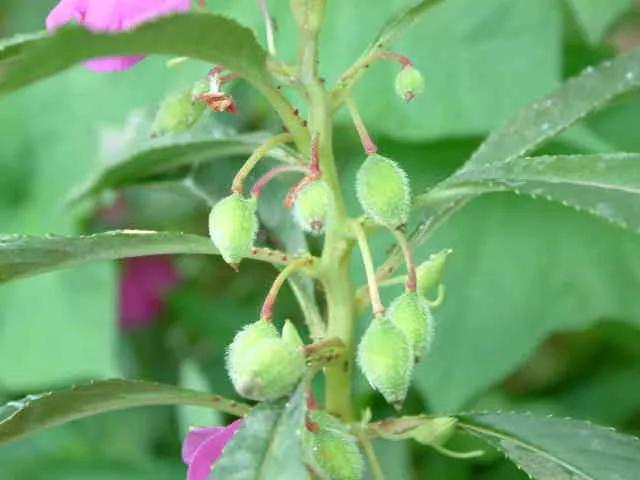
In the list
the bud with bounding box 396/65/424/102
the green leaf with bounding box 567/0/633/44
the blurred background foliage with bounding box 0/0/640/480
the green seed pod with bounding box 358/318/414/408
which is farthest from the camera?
the blurred background foliage with bounding box 0/0/640/480

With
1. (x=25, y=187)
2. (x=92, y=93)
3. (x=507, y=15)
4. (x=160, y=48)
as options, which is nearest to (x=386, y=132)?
(x=507, y=15)

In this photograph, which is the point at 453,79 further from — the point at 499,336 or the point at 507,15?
the point at 499,336

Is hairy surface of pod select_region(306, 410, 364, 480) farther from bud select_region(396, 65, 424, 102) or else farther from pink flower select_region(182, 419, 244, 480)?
bud select_region(396, 65, 424, 102)

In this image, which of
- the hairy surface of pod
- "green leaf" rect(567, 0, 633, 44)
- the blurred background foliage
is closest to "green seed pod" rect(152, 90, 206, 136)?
the hairy surface of pod

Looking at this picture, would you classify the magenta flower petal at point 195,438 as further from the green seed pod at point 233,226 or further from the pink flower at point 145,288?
the pink flower at point 145,288

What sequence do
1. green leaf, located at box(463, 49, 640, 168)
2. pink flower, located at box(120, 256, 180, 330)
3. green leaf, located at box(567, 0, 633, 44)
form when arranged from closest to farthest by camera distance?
green leaf, located at box(463, 49, 640, 168), green leaf, located at box(567, 0, 633, 44), pink flower, located at box(120, 256, 180, 330)

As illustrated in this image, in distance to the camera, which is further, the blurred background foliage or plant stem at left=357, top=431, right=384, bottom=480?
the blurred background foliage

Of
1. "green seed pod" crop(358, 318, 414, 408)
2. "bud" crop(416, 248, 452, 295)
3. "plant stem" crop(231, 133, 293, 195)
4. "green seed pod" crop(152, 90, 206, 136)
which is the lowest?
"green seed pod" crop(358, 318, 414, 408)

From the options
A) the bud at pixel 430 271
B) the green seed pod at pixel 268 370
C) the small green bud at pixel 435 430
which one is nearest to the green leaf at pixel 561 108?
the bud at pixel 430 271
